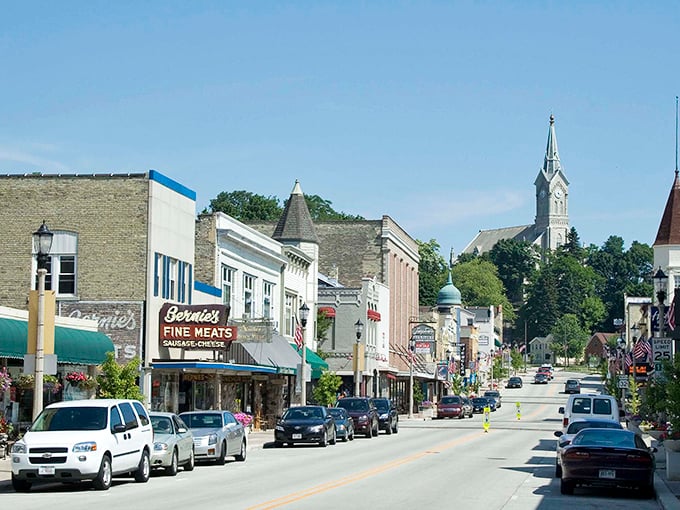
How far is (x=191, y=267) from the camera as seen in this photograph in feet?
153

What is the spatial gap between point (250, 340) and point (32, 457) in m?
27.1

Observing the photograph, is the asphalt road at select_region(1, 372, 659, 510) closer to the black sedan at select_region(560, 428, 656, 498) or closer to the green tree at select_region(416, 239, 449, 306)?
the black sedan at select_region(560, 428, 656, 498)

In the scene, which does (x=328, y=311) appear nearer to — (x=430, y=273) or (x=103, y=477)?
(x=103, y=477)

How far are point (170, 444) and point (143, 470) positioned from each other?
197 cm

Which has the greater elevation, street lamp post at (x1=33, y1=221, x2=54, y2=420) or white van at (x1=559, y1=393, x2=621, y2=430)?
street lamp post at (x1=33, y1=221, x2=54, y2=420)

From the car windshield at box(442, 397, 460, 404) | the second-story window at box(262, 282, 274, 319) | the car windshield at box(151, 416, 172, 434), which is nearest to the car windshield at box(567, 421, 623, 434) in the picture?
the car windshield at box(151, 416, 172, 434)

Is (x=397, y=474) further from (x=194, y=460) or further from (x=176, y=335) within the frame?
(x=176, y=335)

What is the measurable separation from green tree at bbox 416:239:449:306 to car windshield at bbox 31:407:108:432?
133 meters

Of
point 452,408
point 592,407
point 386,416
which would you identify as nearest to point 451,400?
point 452,408

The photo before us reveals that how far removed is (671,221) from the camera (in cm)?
8862

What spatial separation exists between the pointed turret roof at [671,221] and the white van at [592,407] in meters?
52.9

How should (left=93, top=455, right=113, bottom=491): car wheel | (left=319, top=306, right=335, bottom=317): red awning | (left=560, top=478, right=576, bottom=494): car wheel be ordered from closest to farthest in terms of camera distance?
(left=93, top=455, right=113, bottom=491): car wheel < (left=560, top=478, right=576, bottom=494): car wheel < (left=319, top=306, right=335, bottom=317): red awning

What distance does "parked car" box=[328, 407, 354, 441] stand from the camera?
46.1 meters

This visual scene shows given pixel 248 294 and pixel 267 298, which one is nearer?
pixel 248 294
